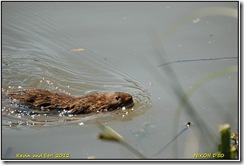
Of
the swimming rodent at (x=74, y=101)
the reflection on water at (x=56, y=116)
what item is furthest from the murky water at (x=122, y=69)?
the swimming rodent at (x=74, y=101)

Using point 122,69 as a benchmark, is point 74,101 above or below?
below

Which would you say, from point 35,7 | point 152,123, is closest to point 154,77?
point 152,123

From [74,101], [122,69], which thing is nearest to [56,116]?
[74,101]

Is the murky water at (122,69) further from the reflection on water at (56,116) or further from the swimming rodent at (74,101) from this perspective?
the swimming rodent at (74,101)

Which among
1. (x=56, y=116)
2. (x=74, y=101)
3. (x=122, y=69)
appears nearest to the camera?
(x=56, y=116)

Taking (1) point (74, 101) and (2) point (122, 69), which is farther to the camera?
(2) point (122, 69)

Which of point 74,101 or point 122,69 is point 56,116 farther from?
point 122,69
